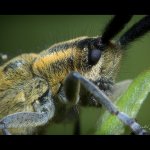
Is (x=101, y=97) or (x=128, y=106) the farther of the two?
(x=101, y=97)

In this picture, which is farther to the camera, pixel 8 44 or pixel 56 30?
pixel 8 44

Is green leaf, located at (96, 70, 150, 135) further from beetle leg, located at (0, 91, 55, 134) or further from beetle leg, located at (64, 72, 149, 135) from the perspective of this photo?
beetle leg, located at (0, 91, 55, 134)

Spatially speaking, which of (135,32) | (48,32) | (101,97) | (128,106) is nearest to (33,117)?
(101,97)

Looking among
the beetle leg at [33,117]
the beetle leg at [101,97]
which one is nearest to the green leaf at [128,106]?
the beetle leg at [101,97]

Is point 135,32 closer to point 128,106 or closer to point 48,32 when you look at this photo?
point 128,106

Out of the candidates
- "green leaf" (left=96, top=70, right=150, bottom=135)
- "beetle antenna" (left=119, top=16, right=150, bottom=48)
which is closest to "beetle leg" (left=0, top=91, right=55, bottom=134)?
"green leaf" (left=96, top=70, right=150, bottom=135)
